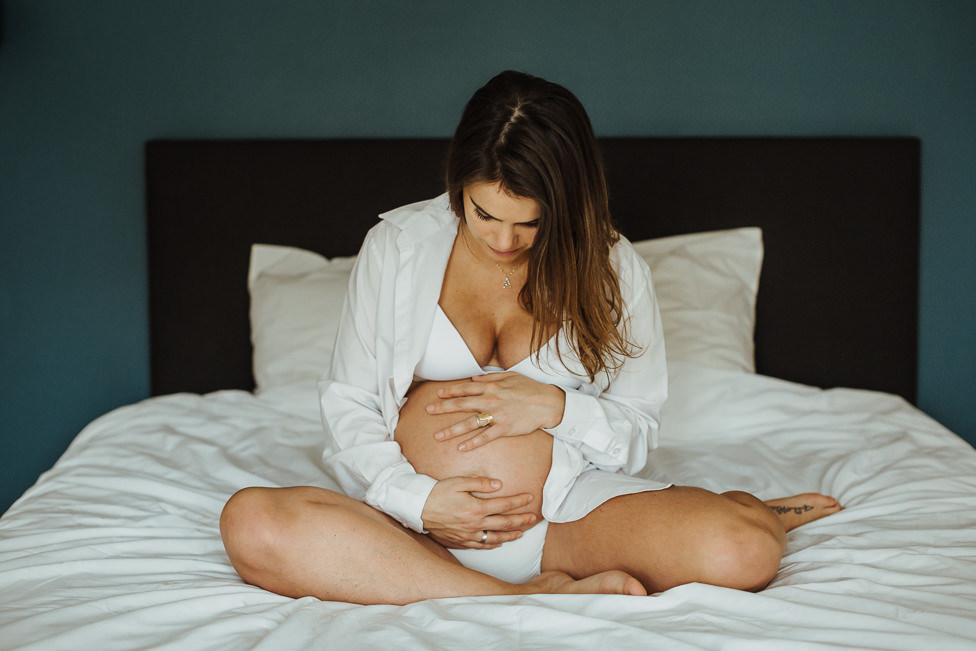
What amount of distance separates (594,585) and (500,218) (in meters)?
0.58

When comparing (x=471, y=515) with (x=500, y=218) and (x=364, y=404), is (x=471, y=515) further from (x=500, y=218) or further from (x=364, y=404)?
(x=500, y=218)

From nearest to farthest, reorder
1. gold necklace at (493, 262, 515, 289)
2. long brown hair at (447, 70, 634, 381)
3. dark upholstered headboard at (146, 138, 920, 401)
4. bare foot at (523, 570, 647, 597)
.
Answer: bare foot at (523, 570, 647, 597) → long brown hair at (447, 70, 634, 381) → gold necklace at (493, 262, 515, 289) → dark upholstered headboard at (146, 138, 920, 401)

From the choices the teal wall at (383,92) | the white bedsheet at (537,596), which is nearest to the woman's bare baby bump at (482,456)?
the white bedsheet at (537,596)

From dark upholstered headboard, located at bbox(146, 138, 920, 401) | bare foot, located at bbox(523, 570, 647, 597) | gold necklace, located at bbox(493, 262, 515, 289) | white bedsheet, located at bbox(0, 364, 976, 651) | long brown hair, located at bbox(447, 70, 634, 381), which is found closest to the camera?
white bedsheet, located at bbox(0, 364, 976, 651)

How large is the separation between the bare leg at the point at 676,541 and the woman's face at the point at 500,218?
451mm

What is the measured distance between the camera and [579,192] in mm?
1324

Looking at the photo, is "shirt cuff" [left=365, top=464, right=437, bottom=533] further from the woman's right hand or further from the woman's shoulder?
the woman's shoulder

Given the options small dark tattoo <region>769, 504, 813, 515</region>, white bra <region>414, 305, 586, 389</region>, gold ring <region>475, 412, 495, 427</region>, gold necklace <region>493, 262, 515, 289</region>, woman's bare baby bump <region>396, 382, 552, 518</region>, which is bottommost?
small dark tattoo <region>769, 504, 813, 515</region>

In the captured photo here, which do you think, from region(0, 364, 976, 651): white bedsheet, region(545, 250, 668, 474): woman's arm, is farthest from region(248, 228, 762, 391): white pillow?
region(545, 250, 668, 474): woman's arm

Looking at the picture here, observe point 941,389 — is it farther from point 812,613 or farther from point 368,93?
point 368,93

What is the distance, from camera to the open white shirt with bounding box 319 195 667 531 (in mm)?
1371

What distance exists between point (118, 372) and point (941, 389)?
8.66 ft

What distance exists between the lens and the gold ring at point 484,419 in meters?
1.35

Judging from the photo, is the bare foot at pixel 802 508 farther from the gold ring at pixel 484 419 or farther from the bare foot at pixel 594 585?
the gold ring at pixel 484 419
